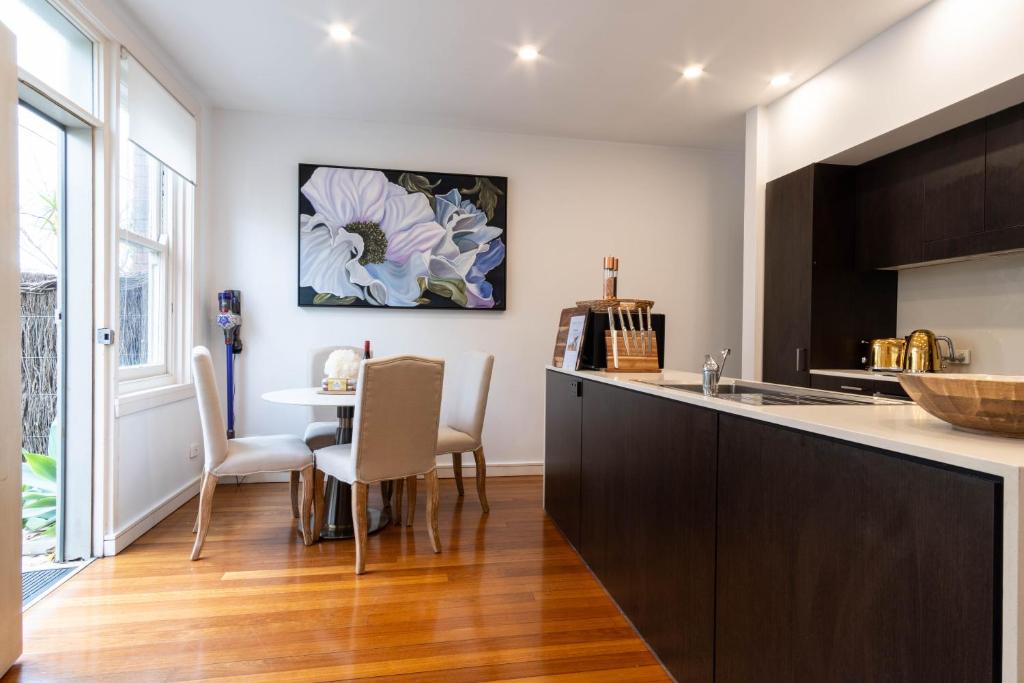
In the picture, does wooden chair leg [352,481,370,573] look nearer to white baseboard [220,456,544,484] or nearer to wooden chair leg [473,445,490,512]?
wooden chair leg [473,445,490,512]

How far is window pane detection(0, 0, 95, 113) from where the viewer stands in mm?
2229

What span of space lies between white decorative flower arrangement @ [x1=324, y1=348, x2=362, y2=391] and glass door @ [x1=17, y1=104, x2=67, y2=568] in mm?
1221

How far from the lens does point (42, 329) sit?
2.51 metres

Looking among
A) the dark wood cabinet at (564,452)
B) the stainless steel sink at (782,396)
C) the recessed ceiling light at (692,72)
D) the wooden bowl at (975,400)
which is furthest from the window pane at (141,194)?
the wooden bowl at (975,400)

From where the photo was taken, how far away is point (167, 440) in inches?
132

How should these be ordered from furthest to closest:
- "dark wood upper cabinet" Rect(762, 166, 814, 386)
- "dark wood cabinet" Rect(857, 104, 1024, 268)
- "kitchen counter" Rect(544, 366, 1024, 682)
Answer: "dark wood upper cabinet" Rect(762, 166, 814, 386) < "dark wood cabinet" Rect(857, 104, 1024, 268) < "kitchen counter" Rect(544, 366, 1024, 682)

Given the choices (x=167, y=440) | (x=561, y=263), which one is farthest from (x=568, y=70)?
(x=167, y=440)

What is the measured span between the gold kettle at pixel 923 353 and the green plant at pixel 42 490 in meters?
4.40

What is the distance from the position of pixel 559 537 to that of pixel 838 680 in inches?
81.1

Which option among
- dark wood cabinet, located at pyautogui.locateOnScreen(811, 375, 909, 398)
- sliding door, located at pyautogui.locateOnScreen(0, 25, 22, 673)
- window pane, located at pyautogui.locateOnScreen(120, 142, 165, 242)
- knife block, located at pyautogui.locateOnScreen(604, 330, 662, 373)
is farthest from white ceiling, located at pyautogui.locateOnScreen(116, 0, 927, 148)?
dark wood cabinet, located at pyautogui.locateOnScreen(811, 375, 909, 398)

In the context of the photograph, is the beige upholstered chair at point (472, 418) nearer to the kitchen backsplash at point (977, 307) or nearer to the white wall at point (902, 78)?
the white wall at point (902, 78)

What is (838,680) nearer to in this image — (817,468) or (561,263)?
(817,468)

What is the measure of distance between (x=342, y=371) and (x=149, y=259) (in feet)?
4.73

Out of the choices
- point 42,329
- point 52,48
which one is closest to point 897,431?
point 42,329
